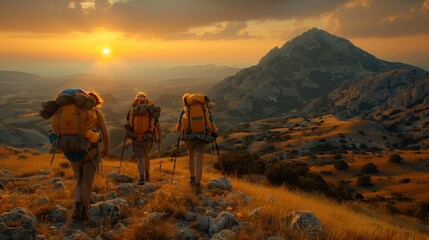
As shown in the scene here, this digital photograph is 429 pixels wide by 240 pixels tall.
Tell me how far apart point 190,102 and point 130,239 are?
4.42 meters

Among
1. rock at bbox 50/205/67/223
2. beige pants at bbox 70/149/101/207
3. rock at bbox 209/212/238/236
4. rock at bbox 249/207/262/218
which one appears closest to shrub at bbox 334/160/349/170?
rock at bbox 249/207/262/218

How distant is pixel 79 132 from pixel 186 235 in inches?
106

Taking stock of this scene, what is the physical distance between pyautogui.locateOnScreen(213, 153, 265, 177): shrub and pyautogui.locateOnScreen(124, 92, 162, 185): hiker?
8349mm

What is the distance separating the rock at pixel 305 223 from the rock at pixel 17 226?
4142mm

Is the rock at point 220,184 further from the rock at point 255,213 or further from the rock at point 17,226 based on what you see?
the rock at point 17,226

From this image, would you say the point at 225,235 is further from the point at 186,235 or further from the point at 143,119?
the point at 143,119

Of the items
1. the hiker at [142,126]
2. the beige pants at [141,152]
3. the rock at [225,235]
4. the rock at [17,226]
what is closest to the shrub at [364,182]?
the beige pants at [141,152]

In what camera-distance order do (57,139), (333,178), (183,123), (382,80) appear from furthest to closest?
(382,80) < (333,178) < (183,123) < (57,139)

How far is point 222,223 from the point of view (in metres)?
5.74

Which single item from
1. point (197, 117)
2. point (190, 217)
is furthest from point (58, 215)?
point (197, 117)

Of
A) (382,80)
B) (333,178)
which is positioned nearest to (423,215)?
(333,178)

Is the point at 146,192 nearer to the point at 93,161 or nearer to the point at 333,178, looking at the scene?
the point at 93,161

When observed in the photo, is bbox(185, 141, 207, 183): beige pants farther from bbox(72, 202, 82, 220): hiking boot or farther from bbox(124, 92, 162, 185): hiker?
bbox(72, 202, 82, 220): hiking boot

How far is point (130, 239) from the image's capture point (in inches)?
199
